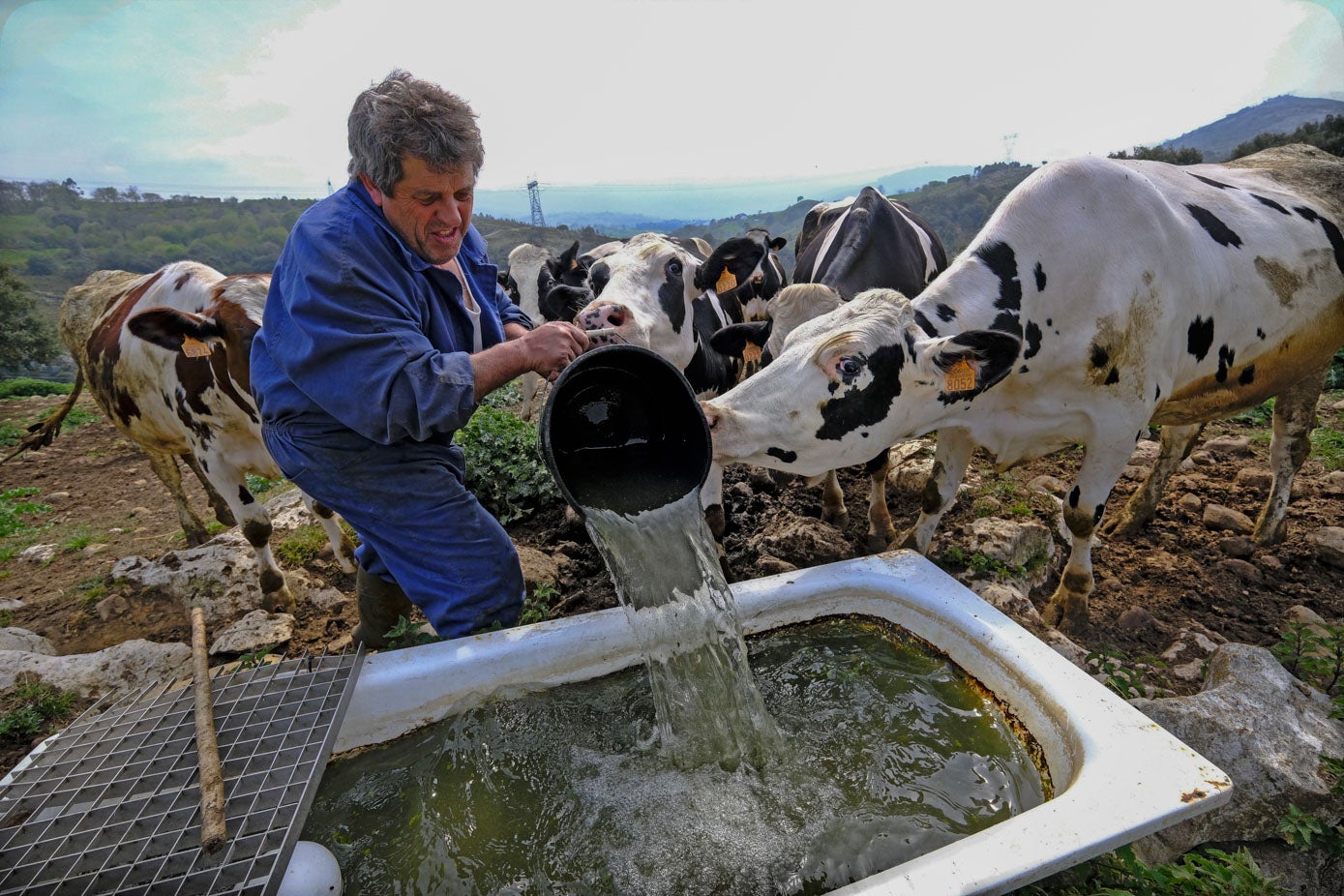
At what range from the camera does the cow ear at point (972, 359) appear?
2.75 meters

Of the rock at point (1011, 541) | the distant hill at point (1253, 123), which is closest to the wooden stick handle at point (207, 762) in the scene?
the rock at point (1011, 541)

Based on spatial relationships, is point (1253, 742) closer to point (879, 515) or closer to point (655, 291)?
point (879, 515)

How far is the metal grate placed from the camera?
1.48m

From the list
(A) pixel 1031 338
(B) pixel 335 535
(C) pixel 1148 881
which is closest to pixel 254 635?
(B) pixel 335 535

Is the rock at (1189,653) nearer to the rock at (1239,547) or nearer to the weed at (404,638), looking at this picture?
the rock at (1239,547)

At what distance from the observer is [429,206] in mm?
2055

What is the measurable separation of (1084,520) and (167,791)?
369cm

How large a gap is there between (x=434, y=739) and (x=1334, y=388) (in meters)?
8.42

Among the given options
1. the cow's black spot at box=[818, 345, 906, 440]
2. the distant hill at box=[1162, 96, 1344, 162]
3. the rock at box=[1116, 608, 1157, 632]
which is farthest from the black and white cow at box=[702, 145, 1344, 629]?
the distant hill at box=[1162, 96, 1344, 162]

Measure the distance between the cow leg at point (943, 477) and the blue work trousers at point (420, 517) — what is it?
228 cm

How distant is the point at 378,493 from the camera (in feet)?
7.47

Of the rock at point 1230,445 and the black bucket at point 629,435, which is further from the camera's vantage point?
the rock at point 1230,445

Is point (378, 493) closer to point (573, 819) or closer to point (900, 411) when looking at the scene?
point (573, 819)

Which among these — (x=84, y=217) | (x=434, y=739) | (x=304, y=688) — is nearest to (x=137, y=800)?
(x=304, y=688)
